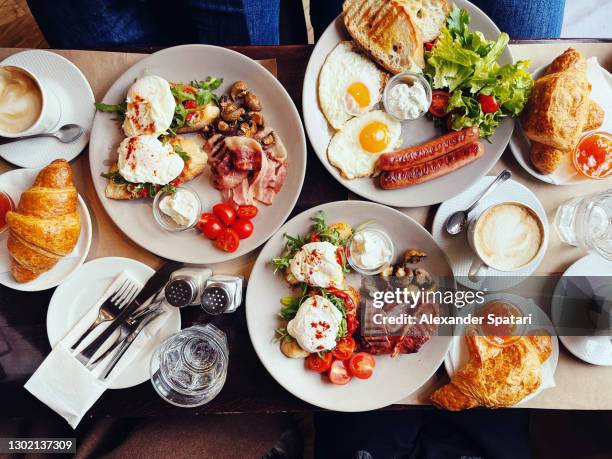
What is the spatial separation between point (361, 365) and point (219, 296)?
712mm

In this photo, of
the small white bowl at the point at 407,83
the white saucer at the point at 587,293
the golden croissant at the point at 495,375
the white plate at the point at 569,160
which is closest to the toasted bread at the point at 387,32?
the small white bowl at the point at 407,83

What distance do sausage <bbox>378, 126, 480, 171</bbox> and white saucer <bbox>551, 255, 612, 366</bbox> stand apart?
0.78 metres

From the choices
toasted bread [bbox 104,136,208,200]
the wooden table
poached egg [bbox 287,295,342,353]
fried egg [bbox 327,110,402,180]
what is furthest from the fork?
fried egg [bbox 327,110,402,180]

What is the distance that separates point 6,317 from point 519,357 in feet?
7.60

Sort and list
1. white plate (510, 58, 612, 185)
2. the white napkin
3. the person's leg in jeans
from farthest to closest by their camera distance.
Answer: the person's leg in jeans
white plate (510, 58, 612, 185)
the white napkin

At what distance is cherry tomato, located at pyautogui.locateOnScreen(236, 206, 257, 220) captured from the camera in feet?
7.27

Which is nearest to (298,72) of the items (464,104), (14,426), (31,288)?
(464,104)

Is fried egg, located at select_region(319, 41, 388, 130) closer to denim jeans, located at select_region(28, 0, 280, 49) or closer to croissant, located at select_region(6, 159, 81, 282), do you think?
denim jeans, located at select_region(28, 0, 280, 49)

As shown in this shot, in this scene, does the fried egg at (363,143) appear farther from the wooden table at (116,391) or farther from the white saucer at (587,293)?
the white saucer at (587,293)

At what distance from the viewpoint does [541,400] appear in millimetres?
2248

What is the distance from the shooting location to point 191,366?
218 cm

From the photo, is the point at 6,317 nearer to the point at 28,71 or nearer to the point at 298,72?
the point at 28,71

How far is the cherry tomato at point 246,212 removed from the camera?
2.22 m

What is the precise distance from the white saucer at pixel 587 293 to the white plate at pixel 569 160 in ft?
1.24
